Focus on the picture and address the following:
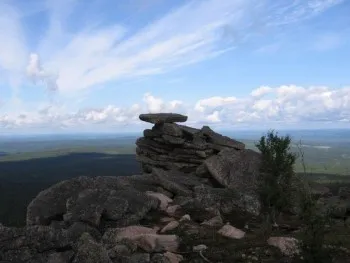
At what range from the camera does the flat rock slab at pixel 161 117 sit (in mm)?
36469

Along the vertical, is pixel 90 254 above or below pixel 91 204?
below

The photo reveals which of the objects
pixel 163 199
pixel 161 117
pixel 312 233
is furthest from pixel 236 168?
pixel 312 233

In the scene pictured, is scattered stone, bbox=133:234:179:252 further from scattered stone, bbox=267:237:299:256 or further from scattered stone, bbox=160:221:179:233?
scattered stone, bbox=267:237:299:256

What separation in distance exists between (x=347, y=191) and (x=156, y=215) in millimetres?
17465

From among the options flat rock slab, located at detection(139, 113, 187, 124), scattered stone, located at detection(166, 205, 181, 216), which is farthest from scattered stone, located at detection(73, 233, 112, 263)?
flat rock slab, located at detection(139, 113, 187, 124)

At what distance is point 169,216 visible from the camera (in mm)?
22922

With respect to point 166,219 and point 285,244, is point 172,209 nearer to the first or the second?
point 166,219

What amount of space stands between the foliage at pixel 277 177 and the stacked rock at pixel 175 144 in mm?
9079

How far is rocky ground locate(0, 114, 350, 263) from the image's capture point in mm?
16375

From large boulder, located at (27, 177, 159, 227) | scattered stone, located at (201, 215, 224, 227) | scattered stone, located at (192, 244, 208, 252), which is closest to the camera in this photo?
scattered stone, located at (192, 244, 208, 252)

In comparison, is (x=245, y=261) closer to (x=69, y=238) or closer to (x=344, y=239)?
(x=344, y=239)

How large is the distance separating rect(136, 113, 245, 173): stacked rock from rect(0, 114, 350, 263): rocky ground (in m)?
0.09

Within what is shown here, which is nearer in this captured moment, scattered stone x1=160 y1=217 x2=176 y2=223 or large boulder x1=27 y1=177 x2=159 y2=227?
large boulder x1=27 y1=177 x2=159 y2=227

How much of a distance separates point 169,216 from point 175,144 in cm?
1284
